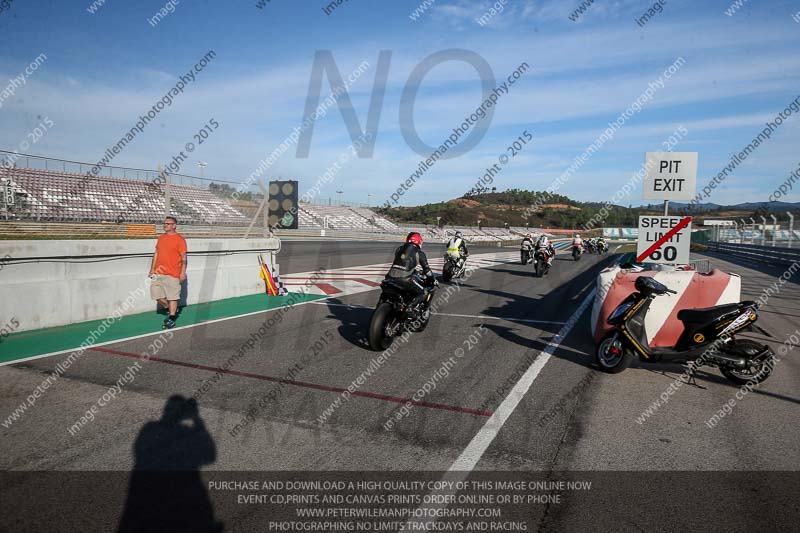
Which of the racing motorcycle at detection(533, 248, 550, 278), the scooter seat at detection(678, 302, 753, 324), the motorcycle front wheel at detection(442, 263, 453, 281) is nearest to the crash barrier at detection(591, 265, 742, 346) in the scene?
the scooter seat at detection(678, 302, 753, 324)

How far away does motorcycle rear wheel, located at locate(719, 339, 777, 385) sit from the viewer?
6211mm

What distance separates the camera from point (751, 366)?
622cm

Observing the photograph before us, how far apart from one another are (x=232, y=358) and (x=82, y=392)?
6.05 ft

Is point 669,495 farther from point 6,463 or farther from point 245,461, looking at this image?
point 6,463

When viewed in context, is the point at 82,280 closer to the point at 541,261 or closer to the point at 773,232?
the point at 541,261

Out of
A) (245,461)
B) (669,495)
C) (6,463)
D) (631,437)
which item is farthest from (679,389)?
(6,463)

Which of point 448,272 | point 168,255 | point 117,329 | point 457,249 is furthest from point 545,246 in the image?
point 117,329

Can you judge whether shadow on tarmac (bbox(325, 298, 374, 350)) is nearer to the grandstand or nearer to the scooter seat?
the grandstand

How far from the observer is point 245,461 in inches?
161

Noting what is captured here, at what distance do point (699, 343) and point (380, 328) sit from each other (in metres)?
3.92

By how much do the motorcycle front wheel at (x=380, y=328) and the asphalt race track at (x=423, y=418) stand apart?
0.21 meters

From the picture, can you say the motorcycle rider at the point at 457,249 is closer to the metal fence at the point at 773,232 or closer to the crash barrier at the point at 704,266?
the crash barrier at the point at 704,266

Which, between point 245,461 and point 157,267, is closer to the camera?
point 245,461

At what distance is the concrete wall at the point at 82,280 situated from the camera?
800 centimetres
